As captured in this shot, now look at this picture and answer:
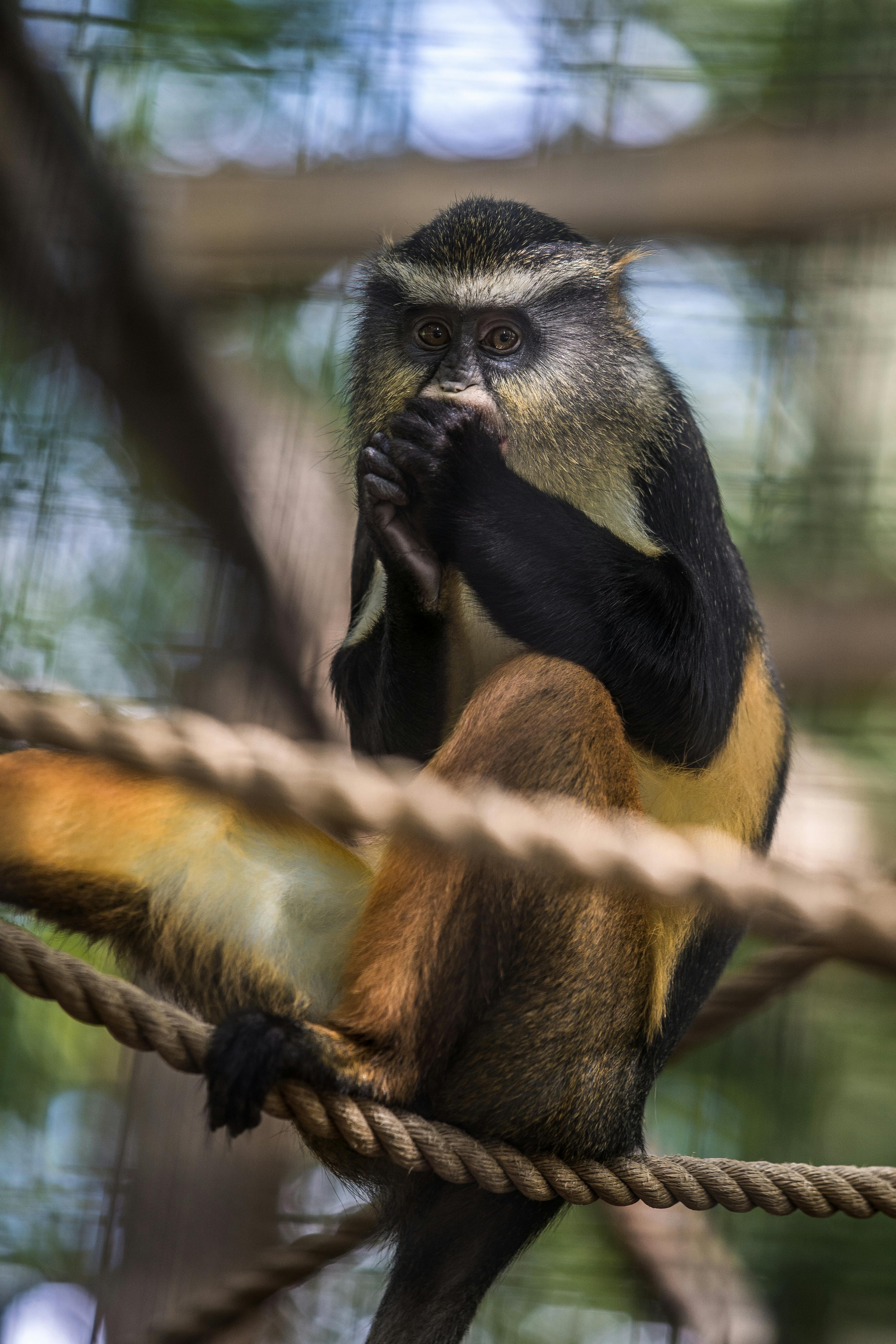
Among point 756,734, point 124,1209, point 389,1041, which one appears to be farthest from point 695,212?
point 124,1209

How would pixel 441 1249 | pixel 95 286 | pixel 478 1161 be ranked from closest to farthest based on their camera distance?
pixel 478 1161 < pixel 441 1249 < pixel 95 286

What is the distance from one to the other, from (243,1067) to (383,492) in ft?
3.46

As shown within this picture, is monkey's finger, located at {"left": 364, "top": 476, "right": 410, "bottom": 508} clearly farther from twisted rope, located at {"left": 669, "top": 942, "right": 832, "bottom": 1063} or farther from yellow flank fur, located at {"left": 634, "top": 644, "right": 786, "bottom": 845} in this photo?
twisted rope, located at {"left": 669, "top": 942, "right": 832, "bottom": 1063}

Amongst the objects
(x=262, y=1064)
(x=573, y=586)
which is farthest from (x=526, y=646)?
(x=262, y=1064)

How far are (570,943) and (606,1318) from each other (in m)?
3.65

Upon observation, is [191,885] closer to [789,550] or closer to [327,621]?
[327,621]

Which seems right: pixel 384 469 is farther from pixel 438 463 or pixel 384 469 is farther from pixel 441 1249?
pixel 441 1249

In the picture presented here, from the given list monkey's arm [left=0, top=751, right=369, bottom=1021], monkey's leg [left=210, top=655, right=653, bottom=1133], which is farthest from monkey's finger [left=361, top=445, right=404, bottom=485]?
monkey's arm [left=0, top=751, right=369, bottom=1021]

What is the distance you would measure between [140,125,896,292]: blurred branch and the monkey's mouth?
0.98 meters

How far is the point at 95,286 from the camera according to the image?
2.86 meters

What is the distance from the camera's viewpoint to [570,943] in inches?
75.3

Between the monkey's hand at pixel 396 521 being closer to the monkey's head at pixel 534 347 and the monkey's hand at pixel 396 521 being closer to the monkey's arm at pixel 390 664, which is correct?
the monkey's arm at pixel 390 664

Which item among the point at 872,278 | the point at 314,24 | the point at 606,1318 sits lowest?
the point at 606,1318

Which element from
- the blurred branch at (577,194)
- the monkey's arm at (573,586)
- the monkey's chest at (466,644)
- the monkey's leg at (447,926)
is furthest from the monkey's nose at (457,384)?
the blurred branch at (577,194)
